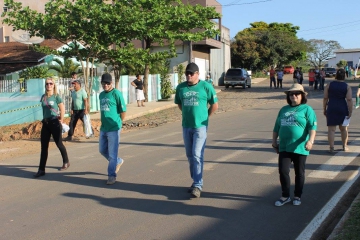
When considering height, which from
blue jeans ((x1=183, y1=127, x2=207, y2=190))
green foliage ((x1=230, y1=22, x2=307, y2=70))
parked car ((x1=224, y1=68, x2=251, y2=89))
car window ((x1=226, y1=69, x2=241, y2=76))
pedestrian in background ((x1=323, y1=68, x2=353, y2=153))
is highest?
green foliage ((x1=230, y1=22, x2=307, y2=70))

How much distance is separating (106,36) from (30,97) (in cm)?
402

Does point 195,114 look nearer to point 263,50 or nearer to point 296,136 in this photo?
point 296,136

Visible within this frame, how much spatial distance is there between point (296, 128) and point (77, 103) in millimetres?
8287

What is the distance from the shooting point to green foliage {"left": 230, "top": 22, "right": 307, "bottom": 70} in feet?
193

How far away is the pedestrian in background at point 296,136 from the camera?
6148mm

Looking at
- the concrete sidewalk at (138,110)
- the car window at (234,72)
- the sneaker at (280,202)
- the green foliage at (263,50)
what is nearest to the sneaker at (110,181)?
the sneaker at (280,202)

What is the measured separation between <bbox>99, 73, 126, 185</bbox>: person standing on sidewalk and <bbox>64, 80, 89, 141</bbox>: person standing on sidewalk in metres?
5.33

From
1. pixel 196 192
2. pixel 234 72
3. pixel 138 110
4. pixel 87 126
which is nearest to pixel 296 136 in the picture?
pixel 196 192

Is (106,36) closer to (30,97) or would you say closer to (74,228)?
(30,97)

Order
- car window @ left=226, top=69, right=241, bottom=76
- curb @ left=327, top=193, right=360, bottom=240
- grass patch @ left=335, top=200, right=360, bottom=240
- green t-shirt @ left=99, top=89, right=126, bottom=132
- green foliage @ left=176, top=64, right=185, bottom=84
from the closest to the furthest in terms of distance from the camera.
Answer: grass patch @ left=335, top=200, right=360, bottom=240, curb @ left=327, top=193, right=360, bottom=240, green t-shirt @ left=99, top=89, right=126, bottom=132, green foliage @ left=176, top=64, right=185, bottom=84, car window @ left=226, top=69, right=241, bottom=76

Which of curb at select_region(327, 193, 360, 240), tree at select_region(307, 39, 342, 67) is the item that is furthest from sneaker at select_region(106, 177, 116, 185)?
tree at select_region(307, 39, 342, 67)

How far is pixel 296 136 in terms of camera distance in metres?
6.14

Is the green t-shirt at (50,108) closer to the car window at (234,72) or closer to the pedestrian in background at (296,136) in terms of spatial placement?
the pedestrian in background at (296,136)

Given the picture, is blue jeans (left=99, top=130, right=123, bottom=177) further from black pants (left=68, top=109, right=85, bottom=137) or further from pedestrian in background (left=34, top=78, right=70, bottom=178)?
black pants (left=68, top=109, right=85, bottom=137)
